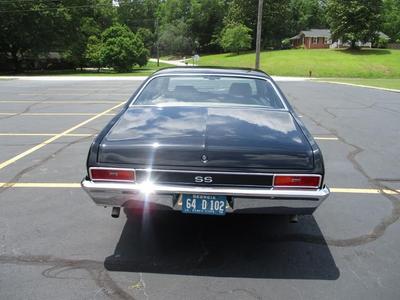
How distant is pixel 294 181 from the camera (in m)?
3.43

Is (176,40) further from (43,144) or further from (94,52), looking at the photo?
(43,144)

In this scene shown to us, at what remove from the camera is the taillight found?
11.4 feet

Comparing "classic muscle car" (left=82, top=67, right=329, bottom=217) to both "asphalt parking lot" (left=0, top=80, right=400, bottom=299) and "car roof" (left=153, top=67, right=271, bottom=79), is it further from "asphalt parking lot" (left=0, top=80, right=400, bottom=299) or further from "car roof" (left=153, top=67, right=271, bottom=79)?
"car roof" (left=153, top=67, right=271, bottom=79)

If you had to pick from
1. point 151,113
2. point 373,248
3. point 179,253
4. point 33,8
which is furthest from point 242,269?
point 33,8

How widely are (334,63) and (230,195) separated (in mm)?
56153

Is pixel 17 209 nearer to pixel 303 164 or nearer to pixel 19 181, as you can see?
pixel 19 181

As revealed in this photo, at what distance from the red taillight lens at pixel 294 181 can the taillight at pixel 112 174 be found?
1.15 metres

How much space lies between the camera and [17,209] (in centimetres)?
479

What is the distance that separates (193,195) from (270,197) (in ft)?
1.99

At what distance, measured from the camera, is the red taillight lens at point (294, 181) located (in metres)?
3.41

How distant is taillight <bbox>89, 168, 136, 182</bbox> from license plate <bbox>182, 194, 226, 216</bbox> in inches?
18.0

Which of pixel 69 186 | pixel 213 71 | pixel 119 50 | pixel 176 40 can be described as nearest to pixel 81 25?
pixel 119 50

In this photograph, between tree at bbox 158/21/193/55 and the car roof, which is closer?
the car roof

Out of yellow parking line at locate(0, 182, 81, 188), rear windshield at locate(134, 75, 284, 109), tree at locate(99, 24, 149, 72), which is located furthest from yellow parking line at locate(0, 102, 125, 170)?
tree at locate(99, 24, 149, 72)
